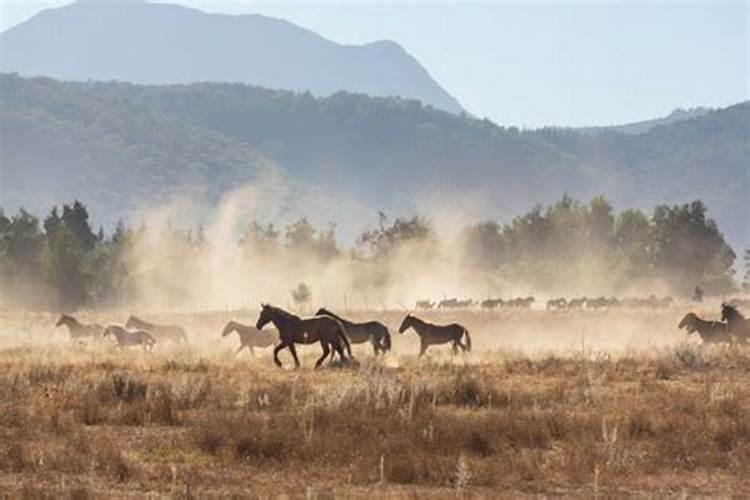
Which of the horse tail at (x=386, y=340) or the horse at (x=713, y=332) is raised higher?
the horse at (x=713, y=332)

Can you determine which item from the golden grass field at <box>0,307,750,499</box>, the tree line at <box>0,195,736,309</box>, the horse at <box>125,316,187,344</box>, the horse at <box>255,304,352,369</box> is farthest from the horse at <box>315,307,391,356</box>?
the tree line at <box>0,195,736,309</box>

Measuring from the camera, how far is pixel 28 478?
14.7 meters

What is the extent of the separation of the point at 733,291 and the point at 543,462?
97.0 meters

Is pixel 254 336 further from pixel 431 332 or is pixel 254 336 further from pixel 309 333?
pixel 309 333

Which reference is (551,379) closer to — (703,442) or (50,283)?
(703,442)

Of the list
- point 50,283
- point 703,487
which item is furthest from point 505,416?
point 50,283

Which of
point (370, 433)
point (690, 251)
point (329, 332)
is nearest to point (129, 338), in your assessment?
point (329, 332)

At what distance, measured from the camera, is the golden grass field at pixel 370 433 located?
15.0 meters

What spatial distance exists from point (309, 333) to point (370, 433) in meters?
12.5

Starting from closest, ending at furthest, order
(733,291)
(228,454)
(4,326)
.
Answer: (228,454), (4,326), (733,291)

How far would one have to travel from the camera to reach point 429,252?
419 ft

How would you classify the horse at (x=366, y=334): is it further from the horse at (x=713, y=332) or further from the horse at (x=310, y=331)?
the horse at (x=713, y=332)

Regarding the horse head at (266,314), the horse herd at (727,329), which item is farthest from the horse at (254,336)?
the horse herd at (727,329)

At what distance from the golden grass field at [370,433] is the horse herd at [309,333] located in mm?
1385
